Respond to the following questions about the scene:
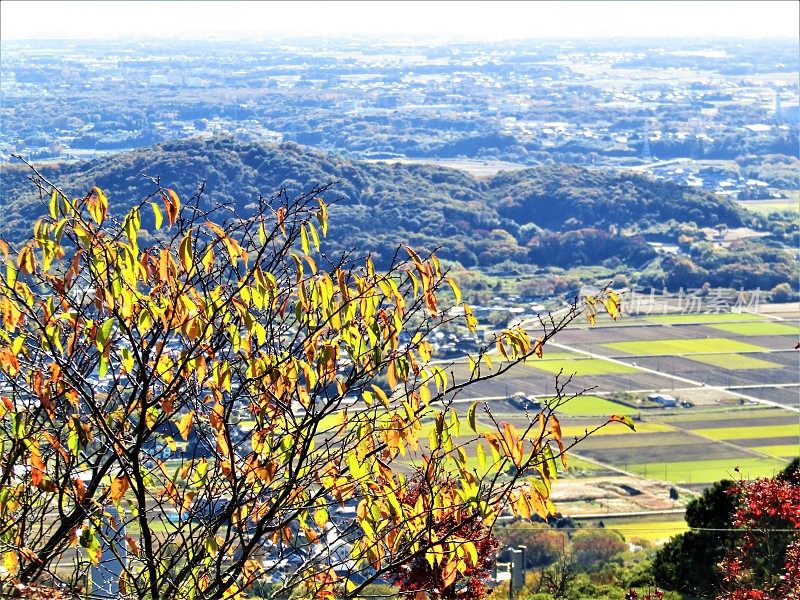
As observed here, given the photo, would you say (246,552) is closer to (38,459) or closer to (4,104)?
(38,459)

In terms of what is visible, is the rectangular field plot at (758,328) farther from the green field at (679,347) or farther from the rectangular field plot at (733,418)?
the rectangular field plot at (733,418)

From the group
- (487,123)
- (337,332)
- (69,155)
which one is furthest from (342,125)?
(337,332)

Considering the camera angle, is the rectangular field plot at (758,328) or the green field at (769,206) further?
the green field at (769,206)

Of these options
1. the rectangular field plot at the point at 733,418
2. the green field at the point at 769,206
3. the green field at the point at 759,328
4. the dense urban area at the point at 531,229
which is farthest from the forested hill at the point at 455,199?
the rectangular field plot at the point at 733,418

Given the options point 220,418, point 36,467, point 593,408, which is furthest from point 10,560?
point 593,408

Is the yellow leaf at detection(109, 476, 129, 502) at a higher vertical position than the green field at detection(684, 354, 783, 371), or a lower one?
higher

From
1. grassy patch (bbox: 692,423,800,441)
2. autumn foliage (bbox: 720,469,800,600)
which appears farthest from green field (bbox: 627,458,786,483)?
autumn foliage (bbox: 720,469,800,600)

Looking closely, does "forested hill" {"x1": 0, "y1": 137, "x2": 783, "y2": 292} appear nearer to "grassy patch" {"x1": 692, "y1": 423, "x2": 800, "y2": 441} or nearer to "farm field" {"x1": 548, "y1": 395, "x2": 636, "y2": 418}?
"farm field" {"x1": 548, "y1": 395, "x2": 636, "y2": 418}
